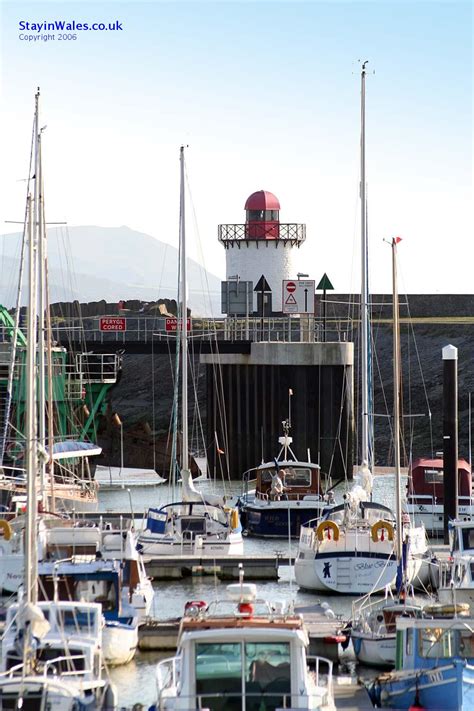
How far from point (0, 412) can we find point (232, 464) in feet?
29.3

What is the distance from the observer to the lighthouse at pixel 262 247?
79.0 m

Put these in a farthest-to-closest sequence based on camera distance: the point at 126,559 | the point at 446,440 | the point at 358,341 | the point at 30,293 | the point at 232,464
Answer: the point at 358,341 < the point at 232,464 < the point at 446,440 < the point at 126,559 < the point at 30,293

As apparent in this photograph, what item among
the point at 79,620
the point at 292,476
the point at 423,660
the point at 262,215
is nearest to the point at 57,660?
the point at 79,620

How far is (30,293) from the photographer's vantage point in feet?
74.4

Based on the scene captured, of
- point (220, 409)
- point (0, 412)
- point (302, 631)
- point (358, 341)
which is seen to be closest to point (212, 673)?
point (302, 631)

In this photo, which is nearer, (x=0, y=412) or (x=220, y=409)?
(x=0, y=412)

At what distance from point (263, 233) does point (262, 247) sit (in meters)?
0.83

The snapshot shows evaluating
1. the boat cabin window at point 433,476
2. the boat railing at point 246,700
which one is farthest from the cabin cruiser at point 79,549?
the boat cabin window at point 433,476

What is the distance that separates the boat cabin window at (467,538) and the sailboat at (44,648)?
31.4 ft

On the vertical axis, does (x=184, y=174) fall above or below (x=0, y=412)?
above

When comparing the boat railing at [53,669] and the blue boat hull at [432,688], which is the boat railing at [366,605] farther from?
the boat railing at [53,669]

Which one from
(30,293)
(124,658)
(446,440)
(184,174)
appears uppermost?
(184,174)

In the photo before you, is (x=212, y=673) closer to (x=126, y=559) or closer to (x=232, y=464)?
(x=126, y=559)

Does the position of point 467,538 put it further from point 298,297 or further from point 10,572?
point 298,297
